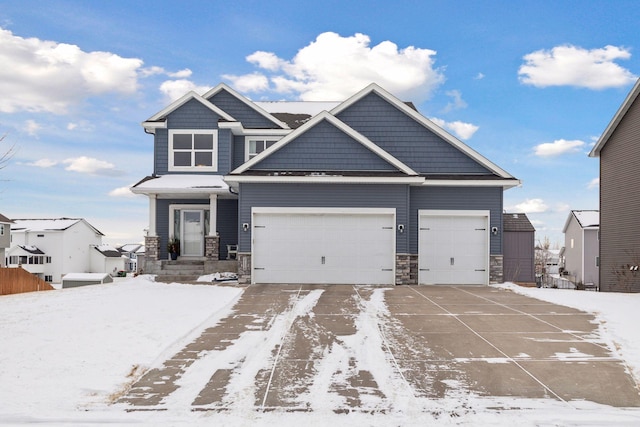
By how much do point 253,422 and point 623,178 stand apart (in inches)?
757

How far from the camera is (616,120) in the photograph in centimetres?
1997

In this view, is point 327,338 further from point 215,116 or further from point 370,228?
point 215,116

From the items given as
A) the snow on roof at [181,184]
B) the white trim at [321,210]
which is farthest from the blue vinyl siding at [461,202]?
the snow on roof at [181,184]

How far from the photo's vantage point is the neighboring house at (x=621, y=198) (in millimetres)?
18953

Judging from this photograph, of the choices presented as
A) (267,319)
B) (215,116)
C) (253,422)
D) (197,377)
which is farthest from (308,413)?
(215,116)

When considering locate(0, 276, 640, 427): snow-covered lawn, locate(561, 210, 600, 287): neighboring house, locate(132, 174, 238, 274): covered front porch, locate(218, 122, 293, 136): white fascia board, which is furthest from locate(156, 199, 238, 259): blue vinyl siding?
locate(561, 210, 600, 287): neighboring house

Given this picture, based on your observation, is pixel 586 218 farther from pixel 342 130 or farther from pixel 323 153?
pixel 323 153

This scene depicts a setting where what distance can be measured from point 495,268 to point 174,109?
13.8 m

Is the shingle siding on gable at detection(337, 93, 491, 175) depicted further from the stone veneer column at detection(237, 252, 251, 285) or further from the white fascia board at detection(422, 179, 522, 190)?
the stone veneer column at detection(237, 252, 251, 285)

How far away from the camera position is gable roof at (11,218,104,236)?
177 feet

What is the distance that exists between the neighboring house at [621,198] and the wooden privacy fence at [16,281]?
2202 cm

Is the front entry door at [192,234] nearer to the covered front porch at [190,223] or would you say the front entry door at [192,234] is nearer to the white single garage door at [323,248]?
the covered front porch at [190,223]

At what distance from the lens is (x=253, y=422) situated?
5684 millimetres

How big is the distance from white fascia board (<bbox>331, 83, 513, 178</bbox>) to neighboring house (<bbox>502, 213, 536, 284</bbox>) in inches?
94.2
